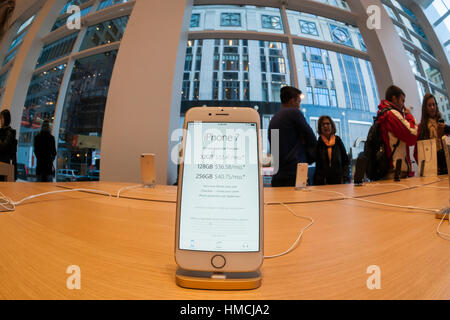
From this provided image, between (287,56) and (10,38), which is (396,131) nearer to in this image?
(287,56)

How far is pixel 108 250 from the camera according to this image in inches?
13.4

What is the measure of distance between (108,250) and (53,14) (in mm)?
7573

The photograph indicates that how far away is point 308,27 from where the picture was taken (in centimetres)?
443

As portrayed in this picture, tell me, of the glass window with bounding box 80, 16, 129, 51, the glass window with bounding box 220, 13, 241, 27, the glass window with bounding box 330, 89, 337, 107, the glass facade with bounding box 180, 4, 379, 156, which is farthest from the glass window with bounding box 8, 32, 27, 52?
the glass window with bounding box 330, 89, 337, 107

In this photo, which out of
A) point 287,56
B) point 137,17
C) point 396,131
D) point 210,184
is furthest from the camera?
point 287,56

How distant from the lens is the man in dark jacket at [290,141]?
168cm

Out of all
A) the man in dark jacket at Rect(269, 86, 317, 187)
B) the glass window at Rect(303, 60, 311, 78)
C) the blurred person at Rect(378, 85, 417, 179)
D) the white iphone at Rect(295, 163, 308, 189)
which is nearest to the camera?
the white iphone at Rect(295, 163, 308, 189)

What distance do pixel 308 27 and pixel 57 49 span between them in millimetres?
6443

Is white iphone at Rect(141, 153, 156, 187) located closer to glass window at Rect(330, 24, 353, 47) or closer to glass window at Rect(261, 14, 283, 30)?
glass window at Rect(261, 14, 283, 30)

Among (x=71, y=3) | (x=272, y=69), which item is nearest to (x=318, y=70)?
(x=272, y=69)

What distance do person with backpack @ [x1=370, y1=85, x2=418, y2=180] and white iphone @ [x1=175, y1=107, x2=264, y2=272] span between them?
222 cm

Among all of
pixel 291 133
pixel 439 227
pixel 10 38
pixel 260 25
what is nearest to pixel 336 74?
pixel 260 25

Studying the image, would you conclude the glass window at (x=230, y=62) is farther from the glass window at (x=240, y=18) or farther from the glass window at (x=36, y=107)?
the glass window at (x=36, y=107)

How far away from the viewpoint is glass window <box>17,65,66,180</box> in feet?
16.4
